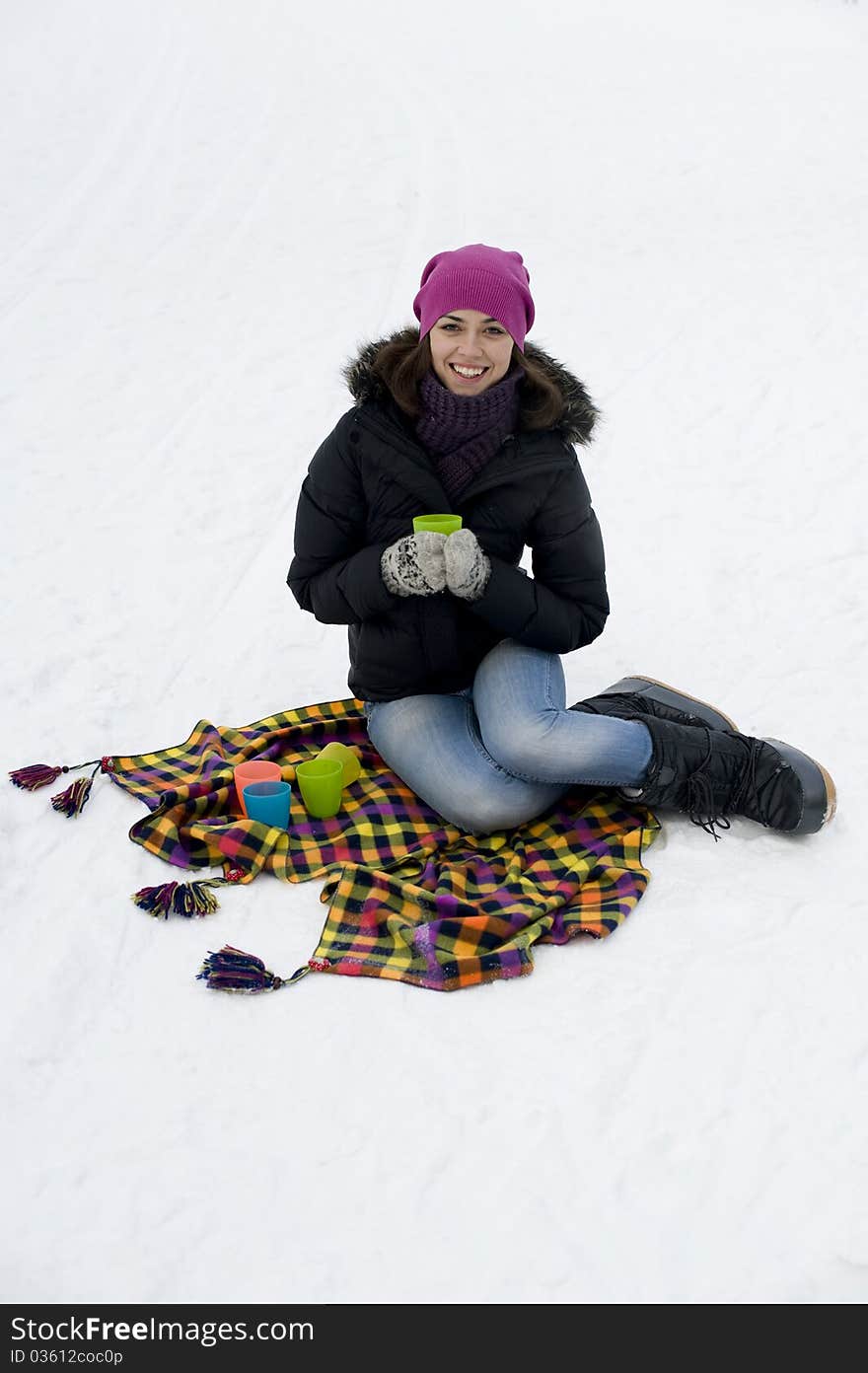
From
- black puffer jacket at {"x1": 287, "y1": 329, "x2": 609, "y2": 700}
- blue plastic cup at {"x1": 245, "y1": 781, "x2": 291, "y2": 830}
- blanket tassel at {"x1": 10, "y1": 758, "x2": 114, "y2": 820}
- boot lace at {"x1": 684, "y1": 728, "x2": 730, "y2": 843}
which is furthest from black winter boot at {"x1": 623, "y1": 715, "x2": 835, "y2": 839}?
blanket tassel at {"x1": 10, "y1": 758, "x2": 114, "y2": 820}

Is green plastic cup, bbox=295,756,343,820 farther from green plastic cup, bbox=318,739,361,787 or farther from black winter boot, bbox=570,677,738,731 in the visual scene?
black winter boot, bbox=570,677,738,731

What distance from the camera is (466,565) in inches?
108

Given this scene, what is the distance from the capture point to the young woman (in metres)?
2.85

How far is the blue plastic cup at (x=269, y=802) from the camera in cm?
299

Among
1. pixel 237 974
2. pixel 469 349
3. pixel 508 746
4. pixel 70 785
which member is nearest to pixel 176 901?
pixel 237 974

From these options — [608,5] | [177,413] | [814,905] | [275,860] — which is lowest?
[275,860]

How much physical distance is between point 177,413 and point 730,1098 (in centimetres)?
454

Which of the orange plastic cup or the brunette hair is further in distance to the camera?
the orange plastic cup

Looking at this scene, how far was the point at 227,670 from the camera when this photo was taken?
12.9 feet

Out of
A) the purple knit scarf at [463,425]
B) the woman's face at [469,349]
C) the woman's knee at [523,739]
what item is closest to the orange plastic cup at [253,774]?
the woman's knee at [523,739]

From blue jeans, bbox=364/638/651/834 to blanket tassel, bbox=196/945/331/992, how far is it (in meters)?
0.66

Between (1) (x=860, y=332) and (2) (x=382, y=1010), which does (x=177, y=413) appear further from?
(2) (x=382, y=1010)

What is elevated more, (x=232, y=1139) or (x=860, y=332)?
(x=860, y=332)

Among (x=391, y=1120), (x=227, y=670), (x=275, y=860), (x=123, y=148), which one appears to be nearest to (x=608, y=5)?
(x=123, y=148)
